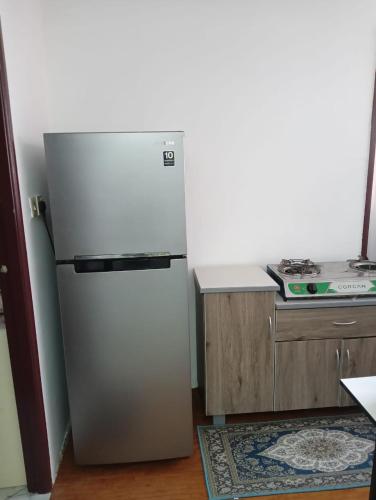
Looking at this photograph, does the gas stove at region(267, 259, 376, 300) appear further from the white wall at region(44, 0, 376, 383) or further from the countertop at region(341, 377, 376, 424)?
the countertop at region(341, 377, 376, 424)

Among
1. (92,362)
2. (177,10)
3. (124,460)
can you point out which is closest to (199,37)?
(177,10)

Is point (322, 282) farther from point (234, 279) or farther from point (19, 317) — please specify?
point (19, 317)

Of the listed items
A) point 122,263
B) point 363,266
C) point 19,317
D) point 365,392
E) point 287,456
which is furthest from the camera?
point 363,266

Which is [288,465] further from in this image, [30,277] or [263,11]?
[263,11]

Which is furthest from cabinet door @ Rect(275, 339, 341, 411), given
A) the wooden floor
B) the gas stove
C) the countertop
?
the countertop

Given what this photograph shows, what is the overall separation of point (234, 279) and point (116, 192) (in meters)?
0.88

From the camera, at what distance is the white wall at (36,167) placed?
1.66 meters

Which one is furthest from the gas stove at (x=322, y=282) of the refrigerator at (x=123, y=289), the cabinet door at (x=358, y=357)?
the refrigerator at (x=123, y=289)

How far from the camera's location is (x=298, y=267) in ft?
7.62

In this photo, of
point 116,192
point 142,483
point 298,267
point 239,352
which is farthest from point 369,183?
point 142,483

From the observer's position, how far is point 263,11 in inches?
87.7

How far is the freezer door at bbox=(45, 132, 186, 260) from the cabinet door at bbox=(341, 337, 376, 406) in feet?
4.00

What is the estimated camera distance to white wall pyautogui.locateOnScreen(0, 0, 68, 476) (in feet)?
5.46

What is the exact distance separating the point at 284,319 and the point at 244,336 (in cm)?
25
